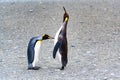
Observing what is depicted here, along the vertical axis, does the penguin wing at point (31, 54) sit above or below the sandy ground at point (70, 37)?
above

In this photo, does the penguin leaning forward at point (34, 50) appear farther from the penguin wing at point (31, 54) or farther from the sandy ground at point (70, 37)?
the sandy ground at point (70, 37)

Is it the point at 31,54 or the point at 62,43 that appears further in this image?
the point at 31,54

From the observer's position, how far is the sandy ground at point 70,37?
25.4 ft

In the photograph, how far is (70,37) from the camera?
443 inches

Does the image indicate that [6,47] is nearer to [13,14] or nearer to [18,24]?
[18,24]

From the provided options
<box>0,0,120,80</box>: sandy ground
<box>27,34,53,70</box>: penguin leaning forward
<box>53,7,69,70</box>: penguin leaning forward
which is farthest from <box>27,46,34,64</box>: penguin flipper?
<box>53,7,69,70</box>: penguin leaning forward

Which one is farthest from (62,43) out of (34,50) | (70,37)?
(70,37)

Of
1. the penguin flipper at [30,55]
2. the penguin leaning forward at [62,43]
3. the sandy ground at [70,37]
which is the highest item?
the penguin leaning forward at [62,43]

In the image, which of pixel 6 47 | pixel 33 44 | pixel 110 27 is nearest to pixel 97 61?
pixel 33 44

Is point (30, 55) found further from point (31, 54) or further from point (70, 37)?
point (70, 37)

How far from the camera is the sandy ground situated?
7.73 meters

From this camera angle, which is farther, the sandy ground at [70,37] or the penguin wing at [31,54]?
the penguin wing at [31,54]

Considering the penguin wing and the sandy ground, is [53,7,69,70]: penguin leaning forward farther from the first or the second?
the penguin wing

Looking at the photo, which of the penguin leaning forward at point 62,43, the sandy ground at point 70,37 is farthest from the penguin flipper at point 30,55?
the penguin leaning forward at point 62,43
